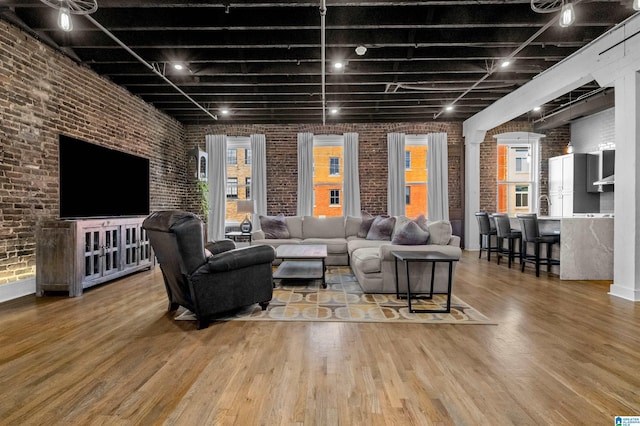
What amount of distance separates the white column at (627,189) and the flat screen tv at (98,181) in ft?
22.3

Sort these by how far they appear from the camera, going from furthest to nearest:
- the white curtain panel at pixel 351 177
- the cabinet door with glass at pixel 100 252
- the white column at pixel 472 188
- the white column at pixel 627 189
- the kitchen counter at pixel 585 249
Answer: the white curtain panel at pixel 351 177, the white column at pixel 472 188, the kitchen counter at pixel 585 249, the cabinet door with glass at pixel 100 252, the white column at pixel 627 189

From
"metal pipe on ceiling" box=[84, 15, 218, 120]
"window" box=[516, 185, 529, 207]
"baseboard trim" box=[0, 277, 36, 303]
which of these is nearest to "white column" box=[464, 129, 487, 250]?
"window" box=[516, 185, 529, 207]

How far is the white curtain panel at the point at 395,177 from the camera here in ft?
27.4

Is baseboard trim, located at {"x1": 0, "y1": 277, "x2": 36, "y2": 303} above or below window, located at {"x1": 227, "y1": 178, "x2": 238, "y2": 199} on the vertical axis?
below

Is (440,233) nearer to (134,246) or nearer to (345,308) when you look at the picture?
(345,308)

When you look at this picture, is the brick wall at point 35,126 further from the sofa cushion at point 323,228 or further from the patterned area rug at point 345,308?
the sofa cushion at point 323,228

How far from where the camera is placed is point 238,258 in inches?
126

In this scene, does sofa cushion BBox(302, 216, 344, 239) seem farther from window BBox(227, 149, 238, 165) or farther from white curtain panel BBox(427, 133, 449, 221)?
window BBox(227, 149, 238, 165)

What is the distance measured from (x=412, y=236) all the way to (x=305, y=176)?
4.33 m

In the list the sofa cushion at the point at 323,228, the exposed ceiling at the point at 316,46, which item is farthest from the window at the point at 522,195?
the sofa cushion at the point at 323,228

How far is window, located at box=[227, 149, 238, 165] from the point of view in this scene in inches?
339

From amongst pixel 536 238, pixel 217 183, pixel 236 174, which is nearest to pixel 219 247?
pixel 536 238

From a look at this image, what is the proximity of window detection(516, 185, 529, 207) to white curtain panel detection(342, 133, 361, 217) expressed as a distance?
13.2ft

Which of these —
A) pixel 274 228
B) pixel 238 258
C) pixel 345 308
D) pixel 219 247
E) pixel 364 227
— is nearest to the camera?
pixel 238 258
